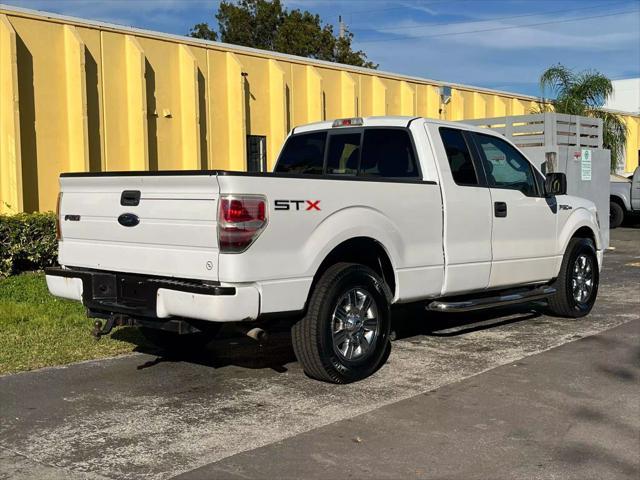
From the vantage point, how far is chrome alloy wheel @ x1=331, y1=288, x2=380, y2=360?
571cm

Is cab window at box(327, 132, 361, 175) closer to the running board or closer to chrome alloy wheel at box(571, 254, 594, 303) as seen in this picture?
the running board

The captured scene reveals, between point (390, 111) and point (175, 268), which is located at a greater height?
point (390, 111)

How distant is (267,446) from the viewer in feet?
→ 14.6

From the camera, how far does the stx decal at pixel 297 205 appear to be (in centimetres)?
506

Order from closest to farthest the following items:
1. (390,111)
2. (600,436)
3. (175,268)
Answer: (600,436) < (175,268) < (390,111)

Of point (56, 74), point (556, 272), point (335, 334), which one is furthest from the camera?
point (56, 74)

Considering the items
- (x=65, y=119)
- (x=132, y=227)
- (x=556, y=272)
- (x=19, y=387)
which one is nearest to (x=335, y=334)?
(x=132, y=227)

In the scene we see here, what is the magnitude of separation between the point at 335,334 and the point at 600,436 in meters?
1.99

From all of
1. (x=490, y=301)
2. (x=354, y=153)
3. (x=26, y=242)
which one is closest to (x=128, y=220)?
(x=354, y=153)

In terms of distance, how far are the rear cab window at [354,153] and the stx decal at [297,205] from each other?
4.24 ft

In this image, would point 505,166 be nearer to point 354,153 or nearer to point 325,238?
point 354,153

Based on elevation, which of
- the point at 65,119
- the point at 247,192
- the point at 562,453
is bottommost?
the point at 562,453

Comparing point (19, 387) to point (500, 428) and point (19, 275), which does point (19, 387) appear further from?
point (19, 275)

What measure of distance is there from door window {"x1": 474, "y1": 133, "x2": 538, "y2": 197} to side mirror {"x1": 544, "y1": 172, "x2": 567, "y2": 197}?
129 millimetres
